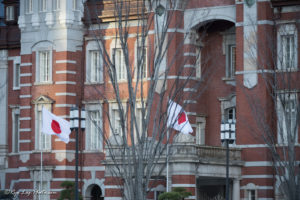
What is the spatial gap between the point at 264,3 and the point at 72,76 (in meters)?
12.2

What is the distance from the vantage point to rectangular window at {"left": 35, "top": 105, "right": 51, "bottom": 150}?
52.1 meters

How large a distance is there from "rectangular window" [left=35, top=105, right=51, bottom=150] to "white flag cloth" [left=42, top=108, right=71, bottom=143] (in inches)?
217

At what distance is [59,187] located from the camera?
2013 inches

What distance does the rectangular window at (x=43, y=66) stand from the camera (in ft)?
172

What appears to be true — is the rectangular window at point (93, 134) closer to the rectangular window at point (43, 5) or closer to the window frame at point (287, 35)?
the rectangular window at point (43, 5)

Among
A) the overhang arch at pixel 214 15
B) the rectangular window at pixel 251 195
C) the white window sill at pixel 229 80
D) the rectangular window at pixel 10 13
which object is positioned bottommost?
the rectangular window at pixel 251 195

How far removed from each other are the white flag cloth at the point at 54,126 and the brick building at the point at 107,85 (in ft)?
7.17

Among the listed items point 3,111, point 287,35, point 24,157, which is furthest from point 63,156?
point 287,35

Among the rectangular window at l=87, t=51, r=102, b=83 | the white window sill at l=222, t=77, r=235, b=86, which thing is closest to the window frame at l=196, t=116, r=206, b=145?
the white window sill at l=222, t=77, r=235, b=86

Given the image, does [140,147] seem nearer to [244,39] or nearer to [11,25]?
[244,39]

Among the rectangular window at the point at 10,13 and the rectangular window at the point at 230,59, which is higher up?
the rectangular window at the point at 10,13

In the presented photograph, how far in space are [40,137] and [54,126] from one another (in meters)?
6.14

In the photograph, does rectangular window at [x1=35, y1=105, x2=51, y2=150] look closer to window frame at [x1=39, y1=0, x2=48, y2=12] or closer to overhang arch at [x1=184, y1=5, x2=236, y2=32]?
window frame at [x1=39, y1=0, x2=48, y2=12]

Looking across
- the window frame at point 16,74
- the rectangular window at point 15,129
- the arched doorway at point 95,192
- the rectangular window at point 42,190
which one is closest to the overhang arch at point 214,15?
the arched doorway at point 95,192
